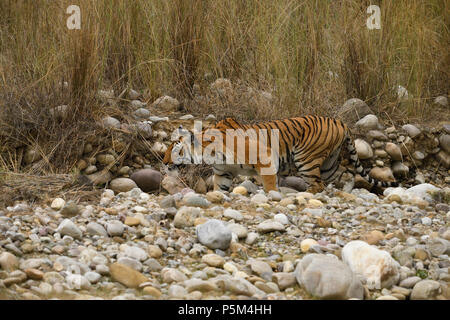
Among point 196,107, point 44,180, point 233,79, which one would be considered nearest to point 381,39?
point 233,79

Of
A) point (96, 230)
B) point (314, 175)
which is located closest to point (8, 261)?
point (96, 230)

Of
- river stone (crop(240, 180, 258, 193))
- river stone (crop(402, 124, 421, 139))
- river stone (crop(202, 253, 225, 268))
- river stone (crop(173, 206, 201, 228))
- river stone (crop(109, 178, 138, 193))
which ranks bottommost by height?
river stone (crop(240, 180, 258, 193))

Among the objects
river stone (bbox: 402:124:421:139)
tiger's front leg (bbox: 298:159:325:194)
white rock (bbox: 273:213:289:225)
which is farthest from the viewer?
river stone (bbox: 402:124:421:139)

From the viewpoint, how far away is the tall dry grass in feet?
19.7

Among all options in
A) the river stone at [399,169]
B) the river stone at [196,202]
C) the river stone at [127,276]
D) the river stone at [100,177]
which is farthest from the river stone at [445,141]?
the river stone at [127,276]

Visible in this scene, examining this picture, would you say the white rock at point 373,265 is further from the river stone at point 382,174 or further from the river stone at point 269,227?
the river stone at point 382,174

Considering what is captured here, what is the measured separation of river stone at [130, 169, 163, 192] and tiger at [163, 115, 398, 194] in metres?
0.15

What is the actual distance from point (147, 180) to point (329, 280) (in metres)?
2.59

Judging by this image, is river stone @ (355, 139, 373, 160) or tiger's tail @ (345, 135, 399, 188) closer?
tiger's tail @ (345, 135, 399, 188)

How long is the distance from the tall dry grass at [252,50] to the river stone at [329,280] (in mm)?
3048

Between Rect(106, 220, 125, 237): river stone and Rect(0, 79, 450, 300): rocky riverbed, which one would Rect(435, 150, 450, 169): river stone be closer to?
Rect(0, 79, 450, 300): rocky riverbed

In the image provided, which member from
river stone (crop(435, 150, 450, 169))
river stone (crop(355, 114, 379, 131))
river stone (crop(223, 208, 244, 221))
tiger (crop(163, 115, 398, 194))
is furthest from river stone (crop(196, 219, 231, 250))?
river stone (crop(435, 150, 450, 169))

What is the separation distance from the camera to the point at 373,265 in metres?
3.04

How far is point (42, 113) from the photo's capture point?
513cm
